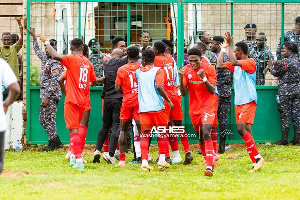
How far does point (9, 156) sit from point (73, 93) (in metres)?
2.66

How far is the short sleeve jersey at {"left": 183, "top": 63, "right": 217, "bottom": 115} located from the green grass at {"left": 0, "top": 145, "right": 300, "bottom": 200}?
1037 mm

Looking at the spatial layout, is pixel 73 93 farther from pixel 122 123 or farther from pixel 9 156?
pixel 9 156

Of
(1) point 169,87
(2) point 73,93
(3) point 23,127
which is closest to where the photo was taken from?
(2) point 73,93

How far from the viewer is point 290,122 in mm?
13219

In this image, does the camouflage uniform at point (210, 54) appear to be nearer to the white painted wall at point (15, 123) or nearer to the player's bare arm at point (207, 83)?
the player's bare arm at point (207, 83)

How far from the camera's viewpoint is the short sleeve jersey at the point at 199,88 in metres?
9.88

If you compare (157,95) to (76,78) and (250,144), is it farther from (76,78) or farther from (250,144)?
(250,144)

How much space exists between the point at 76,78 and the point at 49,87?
2.39 metres

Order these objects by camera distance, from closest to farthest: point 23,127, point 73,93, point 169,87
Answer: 1. point 73,93
2. point 169,87
3. point 23,127

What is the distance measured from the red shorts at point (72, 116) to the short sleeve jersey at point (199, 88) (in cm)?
186

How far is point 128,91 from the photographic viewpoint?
10547 millimetres

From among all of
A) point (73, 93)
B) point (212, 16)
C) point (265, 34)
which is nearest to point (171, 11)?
point (212, 16)

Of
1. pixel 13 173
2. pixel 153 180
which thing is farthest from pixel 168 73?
pixel 13 173

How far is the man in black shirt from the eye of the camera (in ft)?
36.1
